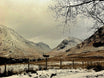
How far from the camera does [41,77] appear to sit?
1977 cm

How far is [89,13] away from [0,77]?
1193 centimetres

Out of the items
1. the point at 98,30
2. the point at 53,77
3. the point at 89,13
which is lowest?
the point at 53,77

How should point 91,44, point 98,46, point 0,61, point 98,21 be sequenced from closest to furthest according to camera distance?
1. point 98,21
2. point 0,61
3. point 98,46
4. point 91,44

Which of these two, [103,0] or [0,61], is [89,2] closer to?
[103,0]

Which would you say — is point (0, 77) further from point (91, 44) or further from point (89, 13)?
point (91, 44)

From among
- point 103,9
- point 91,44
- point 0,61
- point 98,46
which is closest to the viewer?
point 103,9

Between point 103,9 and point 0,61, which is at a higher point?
point 103,9

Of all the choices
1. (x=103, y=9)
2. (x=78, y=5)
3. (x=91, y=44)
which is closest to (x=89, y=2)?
(x=78, y=5)

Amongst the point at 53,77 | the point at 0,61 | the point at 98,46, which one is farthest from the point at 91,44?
the point at 53,77

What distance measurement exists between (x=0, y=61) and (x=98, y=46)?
404ft

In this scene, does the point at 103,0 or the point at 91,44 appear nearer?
the point at 103,0

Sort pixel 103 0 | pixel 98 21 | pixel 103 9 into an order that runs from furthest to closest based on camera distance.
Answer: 1. pixel 98 21
2. pixel 103 9
3. pixel 103 0

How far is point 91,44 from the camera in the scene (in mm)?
163250

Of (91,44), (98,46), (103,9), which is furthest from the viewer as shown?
(91,44)
